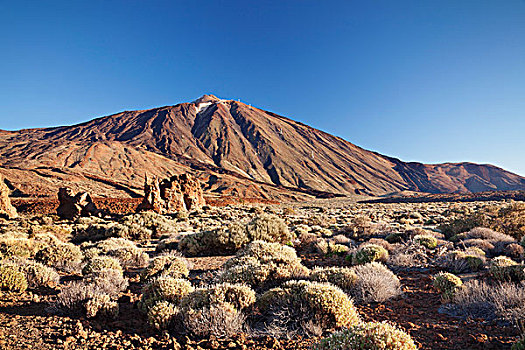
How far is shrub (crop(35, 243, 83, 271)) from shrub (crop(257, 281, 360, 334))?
20.2 ft

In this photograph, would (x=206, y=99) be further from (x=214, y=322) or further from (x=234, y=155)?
(x=214, y=322)

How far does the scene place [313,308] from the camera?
4.02 metres

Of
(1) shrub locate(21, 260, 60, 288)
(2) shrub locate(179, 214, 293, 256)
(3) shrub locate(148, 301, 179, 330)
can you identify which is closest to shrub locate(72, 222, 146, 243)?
(2) shrub locate(179, 214, 293, 256)

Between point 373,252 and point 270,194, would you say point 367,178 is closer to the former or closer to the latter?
point 270,194

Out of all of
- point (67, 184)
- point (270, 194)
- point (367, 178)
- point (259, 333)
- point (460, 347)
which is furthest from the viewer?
point (367, 178)

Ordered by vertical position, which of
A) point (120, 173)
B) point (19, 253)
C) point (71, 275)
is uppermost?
point (120, 173)

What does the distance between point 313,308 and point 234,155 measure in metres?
108

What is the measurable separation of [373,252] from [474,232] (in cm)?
508

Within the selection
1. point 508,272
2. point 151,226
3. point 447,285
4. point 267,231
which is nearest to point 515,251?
point 508,272

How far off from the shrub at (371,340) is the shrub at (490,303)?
215cm

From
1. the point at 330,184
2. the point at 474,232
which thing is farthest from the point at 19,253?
the point at 330,184

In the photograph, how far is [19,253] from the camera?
8102mm

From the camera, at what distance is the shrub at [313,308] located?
3.88 meters

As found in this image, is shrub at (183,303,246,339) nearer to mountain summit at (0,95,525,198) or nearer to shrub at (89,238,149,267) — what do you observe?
shrub at (89,238,149,267)
